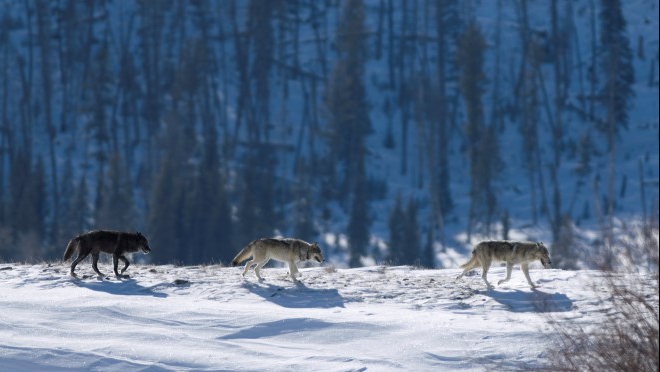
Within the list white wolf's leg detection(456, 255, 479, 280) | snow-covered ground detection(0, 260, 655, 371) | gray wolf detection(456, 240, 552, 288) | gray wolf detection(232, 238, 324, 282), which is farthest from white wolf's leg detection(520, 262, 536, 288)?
gray wolf detection(232, 238, 324, 282)

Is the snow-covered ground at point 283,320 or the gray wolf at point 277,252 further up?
the gray wolf at point 277,252

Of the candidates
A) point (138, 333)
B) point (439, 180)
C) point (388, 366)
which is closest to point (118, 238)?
point (138, 333)

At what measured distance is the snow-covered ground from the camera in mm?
13602

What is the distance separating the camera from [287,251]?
57.8 ft

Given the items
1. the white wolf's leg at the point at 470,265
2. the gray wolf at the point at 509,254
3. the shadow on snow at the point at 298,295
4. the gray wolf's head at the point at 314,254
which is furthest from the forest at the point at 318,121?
the shadow on snow at the point at 298,295

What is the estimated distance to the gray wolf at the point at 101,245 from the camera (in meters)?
17.9

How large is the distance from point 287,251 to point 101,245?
3.15 m

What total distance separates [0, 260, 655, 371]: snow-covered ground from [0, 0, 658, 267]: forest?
34454mm

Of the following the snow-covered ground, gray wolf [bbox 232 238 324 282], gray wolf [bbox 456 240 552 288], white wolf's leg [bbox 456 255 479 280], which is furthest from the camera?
gray wolf [bbox 232 238 324 282]

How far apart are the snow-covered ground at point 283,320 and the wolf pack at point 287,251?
0.27m

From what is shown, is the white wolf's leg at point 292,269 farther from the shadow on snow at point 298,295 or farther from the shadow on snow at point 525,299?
the shadow on snow at point 525,299

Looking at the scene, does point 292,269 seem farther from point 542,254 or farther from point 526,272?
point 542,254

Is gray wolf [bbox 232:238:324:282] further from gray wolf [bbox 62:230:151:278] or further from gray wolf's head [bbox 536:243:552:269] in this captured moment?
gray wolf's head [bbox 536:243:552:269]

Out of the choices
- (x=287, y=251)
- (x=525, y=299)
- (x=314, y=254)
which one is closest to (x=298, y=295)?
(x=287, y=251)
